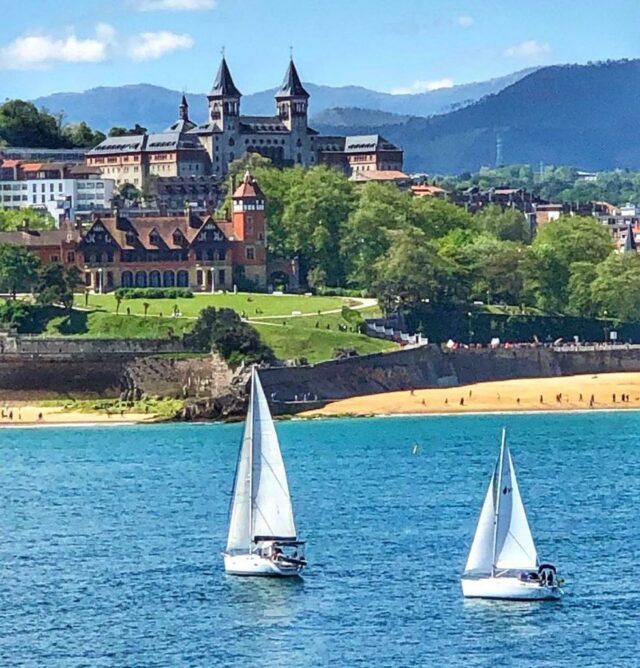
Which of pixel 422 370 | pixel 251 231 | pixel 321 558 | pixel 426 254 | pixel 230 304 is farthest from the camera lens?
pixel 251 231

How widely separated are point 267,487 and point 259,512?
71 centimetres

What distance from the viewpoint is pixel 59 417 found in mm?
118000

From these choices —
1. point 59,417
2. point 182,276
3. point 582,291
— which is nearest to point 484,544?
point 59,417

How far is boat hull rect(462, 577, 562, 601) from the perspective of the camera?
60719 mm

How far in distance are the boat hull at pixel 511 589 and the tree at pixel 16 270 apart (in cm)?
8090

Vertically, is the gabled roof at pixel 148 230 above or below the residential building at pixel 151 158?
below

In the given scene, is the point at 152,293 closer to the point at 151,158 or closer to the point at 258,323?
the point at 258,323

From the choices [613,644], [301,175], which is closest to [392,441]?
[613,644]

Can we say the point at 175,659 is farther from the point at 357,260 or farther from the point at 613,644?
the point at 357,260

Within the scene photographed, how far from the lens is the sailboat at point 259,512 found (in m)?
64.9

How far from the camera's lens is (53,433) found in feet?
368

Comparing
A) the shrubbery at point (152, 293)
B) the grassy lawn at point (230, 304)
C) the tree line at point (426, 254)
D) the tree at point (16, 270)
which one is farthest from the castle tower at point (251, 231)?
the tree at point (16, 270)

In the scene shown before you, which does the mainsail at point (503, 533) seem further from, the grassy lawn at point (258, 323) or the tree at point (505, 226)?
the tree at point (505, 226)

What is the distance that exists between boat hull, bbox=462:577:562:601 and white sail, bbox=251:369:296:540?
6560 mm
